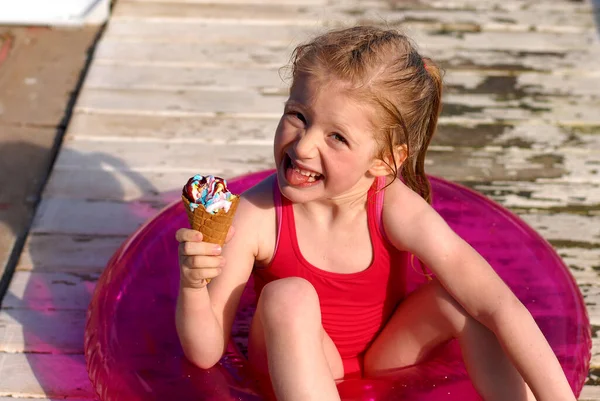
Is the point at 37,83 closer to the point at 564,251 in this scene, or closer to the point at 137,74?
the point at 137,74

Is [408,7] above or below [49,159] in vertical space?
above

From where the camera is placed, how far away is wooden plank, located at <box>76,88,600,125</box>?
3.41 m

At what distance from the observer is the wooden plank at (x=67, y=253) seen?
8.59ft

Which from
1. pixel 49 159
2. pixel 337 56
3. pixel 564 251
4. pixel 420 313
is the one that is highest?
pixel 337 56

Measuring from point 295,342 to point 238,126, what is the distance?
170 cm

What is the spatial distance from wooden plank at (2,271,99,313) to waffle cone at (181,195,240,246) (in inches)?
36.9

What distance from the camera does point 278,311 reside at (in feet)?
5.85

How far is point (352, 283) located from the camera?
2.00 metres

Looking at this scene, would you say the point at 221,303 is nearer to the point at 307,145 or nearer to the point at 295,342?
the point at 295,342

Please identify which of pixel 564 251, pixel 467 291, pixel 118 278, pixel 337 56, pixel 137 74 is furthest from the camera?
pixel 137 74

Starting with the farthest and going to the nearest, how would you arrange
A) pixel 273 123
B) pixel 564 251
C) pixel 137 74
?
pixel 137 74
pixel 273 123
pixel 564 251

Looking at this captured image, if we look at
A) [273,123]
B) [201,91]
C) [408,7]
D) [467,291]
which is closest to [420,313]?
[467,291]

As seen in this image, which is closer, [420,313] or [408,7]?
[420,313]

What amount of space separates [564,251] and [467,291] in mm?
959
